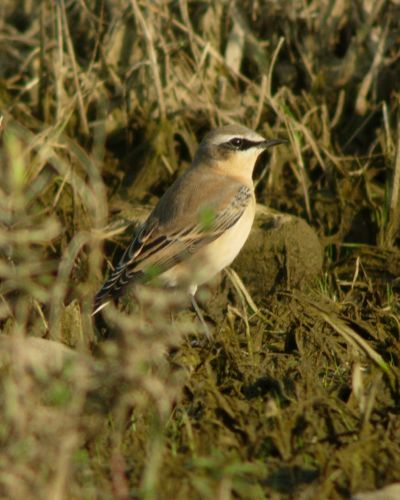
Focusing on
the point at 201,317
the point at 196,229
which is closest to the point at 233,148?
the point at 196,229

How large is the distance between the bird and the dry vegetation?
10.4 inches

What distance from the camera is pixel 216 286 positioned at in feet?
28.1

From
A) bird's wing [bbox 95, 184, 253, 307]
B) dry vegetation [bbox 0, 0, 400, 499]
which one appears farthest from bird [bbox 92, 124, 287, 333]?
dry vegetation [bbox 0, 0, 400, 499]

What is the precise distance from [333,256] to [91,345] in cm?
274

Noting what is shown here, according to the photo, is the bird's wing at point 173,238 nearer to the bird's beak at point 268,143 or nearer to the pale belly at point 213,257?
the pale belly at point 213,257

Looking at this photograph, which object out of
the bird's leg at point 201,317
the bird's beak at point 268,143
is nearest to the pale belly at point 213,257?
the bird's leg at point 201,317

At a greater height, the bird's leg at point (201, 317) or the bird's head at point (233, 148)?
the bird's head at point (233, 148)

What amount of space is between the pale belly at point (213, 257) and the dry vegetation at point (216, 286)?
251mm

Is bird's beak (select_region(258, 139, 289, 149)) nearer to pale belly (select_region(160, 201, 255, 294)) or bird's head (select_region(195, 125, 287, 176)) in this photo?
bird's head (select_region(195, 125, 287, 176))

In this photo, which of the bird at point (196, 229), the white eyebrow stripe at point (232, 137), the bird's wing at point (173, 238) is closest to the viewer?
the bird at point (196, 229)

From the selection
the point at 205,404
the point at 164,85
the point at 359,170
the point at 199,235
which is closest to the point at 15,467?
the point at 205,404

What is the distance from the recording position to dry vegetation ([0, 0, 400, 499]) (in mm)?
4695

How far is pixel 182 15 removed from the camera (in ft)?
33.0

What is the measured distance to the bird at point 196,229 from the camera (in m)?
7.72
